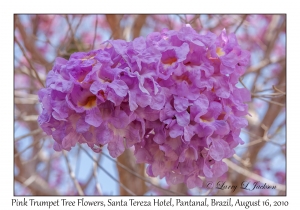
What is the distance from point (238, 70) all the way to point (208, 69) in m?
0.10

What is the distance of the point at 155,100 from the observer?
Answer: 79 cm

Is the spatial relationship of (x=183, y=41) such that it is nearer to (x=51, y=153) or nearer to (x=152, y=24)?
(x=152, y=24)

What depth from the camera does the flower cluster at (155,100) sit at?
2.57ft

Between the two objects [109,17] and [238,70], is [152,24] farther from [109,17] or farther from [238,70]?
[238,70]

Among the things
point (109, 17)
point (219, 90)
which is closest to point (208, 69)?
point (219, 90)

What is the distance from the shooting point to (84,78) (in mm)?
797

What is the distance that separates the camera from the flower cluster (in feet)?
2.57
